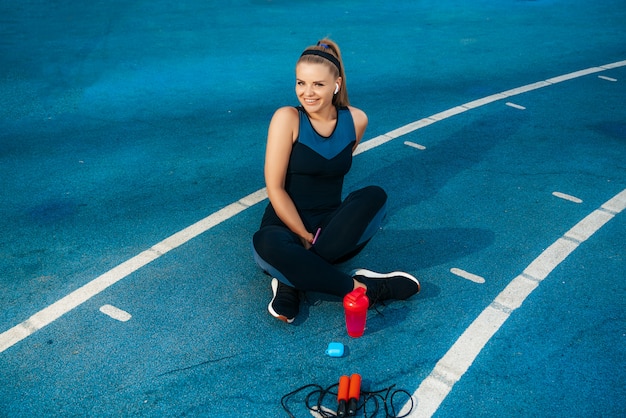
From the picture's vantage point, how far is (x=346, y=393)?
3.80 metres

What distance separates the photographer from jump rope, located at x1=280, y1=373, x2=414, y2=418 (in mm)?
3740

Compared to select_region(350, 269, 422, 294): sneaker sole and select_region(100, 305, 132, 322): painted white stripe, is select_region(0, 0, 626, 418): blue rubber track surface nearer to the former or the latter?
select_region(100, 305, 132, 322): painted white stripe

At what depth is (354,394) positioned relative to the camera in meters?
3.77

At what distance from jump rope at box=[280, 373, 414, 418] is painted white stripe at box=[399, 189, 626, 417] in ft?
0.35

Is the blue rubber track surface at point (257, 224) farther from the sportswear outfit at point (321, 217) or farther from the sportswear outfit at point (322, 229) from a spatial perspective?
the sportswear outfit at point (321, 217)

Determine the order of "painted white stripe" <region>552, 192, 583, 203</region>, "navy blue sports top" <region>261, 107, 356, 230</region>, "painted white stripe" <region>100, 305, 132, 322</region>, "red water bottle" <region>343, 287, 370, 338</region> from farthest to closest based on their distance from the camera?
"painted white stripe" <region>552, 192, 583, 203</region>
"navy blue sports top" <region>261, 107, 356, 230</region>
"painted white stripe" <region>100, 305, 132, 322</region>
"red water bottle" <region>343, 287, 370, 338</region>

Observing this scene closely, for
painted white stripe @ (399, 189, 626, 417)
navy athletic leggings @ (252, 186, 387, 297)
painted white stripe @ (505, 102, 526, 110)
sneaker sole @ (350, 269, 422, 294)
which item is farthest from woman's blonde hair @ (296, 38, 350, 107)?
painted white stripe @ (505, 102, 526, 110)

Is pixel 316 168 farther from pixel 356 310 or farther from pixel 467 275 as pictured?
pixel 467 275

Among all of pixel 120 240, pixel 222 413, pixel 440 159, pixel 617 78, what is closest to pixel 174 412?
pixel 222 413

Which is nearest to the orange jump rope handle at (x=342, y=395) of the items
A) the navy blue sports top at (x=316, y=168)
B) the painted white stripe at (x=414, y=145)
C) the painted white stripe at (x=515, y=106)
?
the navy blue sports top at (x=316, y=168)

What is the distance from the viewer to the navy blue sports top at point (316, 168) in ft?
15.9

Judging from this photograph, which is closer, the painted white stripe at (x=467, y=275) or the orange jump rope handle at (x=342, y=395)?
the orange jump rope handle at (x=342, y=395)

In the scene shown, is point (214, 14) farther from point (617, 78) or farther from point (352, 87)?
point (617, 78)

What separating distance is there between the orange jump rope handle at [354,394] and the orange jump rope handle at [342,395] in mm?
26
